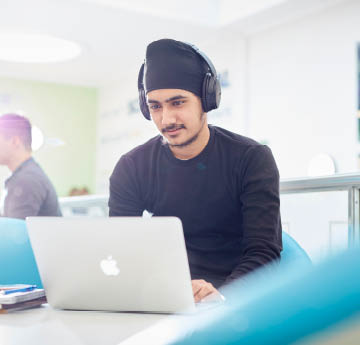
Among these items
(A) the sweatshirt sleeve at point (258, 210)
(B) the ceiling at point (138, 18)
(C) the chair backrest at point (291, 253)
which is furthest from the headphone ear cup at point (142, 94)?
(B) the ceiling at point (138, 18)

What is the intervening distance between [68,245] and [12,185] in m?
1.86

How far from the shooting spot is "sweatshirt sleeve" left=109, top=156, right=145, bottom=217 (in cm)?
158

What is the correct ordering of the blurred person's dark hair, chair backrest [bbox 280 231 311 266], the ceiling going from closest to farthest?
chair backrest [bbox 280 231 311 266], the blurred person's dark hair, the ceiling

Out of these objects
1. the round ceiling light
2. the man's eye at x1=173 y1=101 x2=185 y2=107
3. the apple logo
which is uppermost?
the round ceiling light

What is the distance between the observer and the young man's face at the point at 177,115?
5.15 ft

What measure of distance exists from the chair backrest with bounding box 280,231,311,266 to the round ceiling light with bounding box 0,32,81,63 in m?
5.42

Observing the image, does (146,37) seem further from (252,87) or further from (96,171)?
(96,171)

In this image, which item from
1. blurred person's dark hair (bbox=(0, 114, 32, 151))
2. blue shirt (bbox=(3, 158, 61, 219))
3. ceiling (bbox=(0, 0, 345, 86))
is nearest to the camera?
blue shirt (bbox=(3, 158, 61, 219))

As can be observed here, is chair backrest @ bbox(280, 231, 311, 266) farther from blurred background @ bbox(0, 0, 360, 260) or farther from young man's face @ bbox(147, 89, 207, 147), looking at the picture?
blurred background @ bbox(0, 0, 360, 260)

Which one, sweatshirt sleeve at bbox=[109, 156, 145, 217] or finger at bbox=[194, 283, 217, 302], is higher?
sweatshirt sleeve at bbox=[109, 156, 145, 217]

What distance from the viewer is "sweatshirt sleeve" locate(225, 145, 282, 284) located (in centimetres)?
131

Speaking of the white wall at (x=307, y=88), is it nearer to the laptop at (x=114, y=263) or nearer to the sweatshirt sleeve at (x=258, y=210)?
the sweatshirt sleeve at (x=258, y=210)

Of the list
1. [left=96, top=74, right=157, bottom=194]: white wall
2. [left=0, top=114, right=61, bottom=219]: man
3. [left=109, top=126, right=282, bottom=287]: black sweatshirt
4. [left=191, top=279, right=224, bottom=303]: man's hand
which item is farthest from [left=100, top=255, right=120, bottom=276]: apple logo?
[left=96, top=74, right=157, bottom=194]: white wall

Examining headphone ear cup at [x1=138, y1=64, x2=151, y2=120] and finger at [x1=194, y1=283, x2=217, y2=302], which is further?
headphone ear cup at [x1=138, y1=64, x2=151, y2=120]
